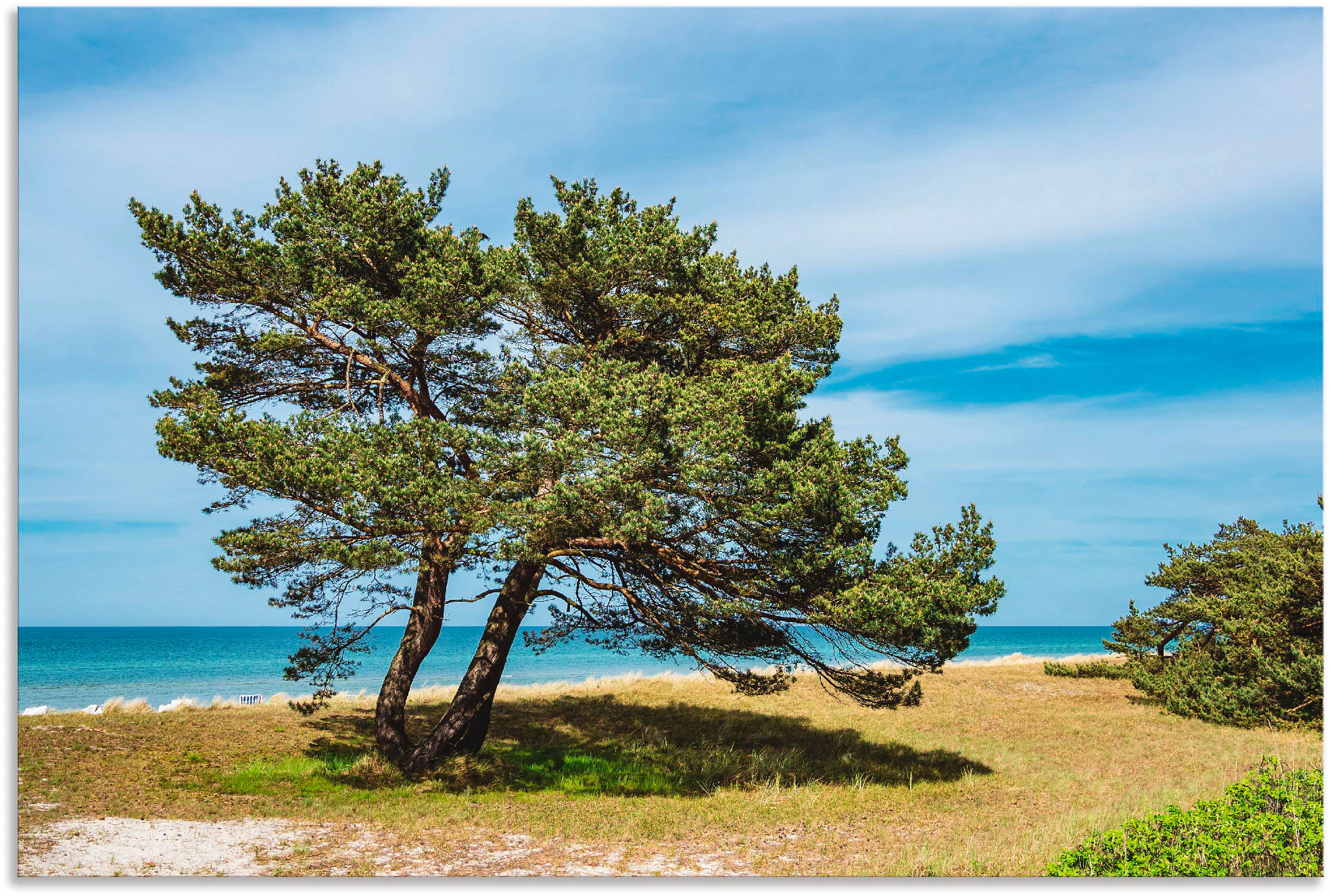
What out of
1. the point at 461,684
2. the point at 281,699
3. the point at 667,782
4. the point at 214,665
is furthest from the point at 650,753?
the point at 214,665

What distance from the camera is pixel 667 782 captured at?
491 inches

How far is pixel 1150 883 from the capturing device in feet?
19.9

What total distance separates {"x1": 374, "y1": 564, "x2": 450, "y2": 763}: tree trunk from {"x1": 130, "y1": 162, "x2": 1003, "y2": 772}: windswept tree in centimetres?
5

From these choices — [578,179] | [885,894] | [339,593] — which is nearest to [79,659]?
[339,593]

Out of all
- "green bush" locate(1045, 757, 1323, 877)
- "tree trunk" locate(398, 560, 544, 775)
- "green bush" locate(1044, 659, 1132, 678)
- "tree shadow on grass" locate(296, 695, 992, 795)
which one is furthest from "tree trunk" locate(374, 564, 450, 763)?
"green bush" locate(1044, 659, 1132, 678)

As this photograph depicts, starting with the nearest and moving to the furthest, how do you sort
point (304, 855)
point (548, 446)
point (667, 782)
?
point (304, 855)
point (548, 446)
point (667, 782)

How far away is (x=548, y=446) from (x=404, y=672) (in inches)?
212

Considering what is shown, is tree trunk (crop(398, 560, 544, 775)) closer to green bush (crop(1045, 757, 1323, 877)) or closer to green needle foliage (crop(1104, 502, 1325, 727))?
green bush (crop(1045, 757, 1323, 877))

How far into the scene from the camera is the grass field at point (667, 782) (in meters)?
8.21

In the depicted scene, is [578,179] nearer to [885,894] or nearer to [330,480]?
[330,480]

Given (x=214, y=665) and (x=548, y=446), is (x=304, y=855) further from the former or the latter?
(x=214, y=665)

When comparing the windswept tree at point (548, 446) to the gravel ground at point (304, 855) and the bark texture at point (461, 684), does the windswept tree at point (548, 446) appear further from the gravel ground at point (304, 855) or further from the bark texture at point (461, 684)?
the gravel ground at point (304, 855)

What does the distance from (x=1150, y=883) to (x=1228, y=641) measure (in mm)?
15764

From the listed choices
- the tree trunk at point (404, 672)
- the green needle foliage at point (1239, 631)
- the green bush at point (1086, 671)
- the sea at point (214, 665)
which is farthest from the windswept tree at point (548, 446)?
the green bush at point (1086, 671)
